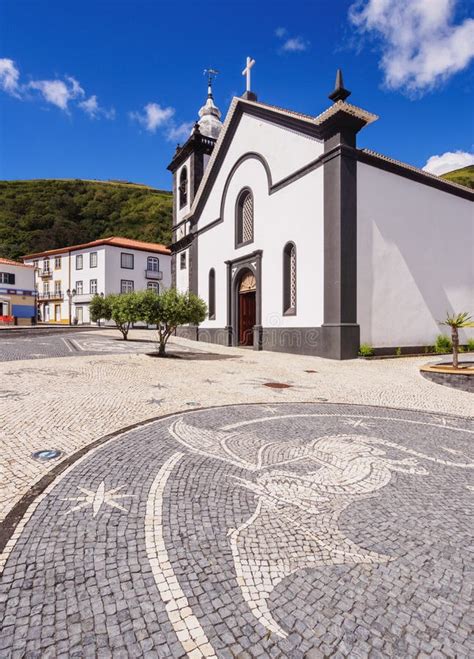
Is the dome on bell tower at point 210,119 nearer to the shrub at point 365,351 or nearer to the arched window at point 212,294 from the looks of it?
the arched window at point 212,294

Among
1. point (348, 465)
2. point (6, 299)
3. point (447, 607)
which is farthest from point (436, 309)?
point (6, 299)

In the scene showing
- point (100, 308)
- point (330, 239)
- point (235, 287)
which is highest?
point (330, 239)

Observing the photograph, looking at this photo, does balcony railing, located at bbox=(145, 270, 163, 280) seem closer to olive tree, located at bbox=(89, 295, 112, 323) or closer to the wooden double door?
olive tree, located at bbox=(89, 295, 112, 323)

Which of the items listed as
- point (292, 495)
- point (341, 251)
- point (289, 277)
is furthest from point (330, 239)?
point (292, 495)

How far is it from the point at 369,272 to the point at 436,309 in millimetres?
4714

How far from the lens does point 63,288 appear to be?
50406mm

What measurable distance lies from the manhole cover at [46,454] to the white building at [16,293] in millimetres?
44227

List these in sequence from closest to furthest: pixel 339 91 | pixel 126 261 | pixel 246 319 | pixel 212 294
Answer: pixel 339 91, pixel 246 319, pixel 212 294, pixel 126 261

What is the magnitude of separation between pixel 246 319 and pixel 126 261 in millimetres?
33333

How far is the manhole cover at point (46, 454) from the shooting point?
374 centimetres

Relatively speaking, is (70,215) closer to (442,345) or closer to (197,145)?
(197,145)

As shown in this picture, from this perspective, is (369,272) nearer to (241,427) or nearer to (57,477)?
(241,427)

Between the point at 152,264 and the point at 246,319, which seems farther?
the point at 152,264

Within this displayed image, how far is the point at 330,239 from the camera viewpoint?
45.2 ft
